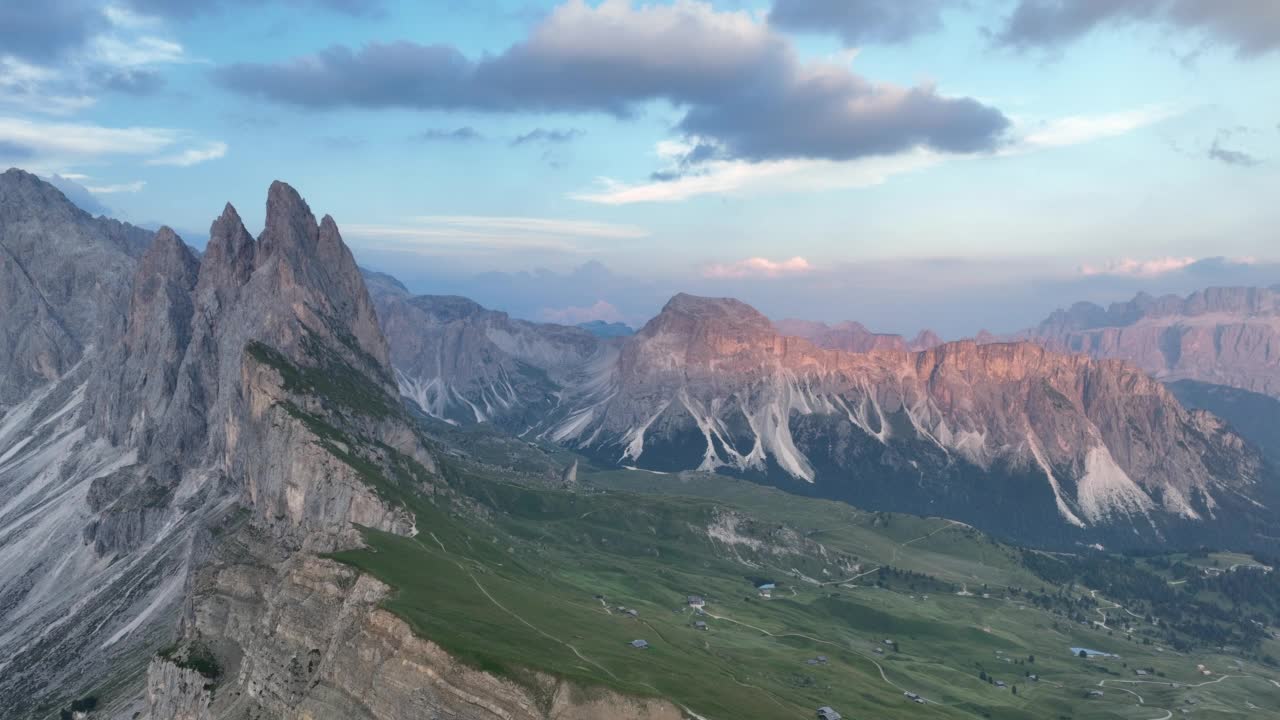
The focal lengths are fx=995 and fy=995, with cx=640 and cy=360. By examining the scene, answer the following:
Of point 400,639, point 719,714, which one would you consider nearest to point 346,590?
point 400,639

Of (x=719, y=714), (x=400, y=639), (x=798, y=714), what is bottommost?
(x=798, y=714)

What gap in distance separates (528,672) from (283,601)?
146 feet

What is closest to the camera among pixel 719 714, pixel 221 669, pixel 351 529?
pixel 719 714

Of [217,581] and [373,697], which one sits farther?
[217,581]

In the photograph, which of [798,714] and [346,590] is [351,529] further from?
[798,714]

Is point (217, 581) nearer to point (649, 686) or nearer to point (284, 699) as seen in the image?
point (284, 699)

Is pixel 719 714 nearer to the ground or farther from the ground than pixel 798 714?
farther from the ground

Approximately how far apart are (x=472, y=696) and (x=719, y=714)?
3421cm

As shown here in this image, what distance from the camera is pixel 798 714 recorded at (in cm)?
16025

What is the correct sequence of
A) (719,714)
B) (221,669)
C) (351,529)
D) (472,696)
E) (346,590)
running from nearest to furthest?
(472,696) < (719,714) < (346,590) < (221,669) < (351,529)

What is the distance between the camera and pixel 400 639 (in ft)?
412

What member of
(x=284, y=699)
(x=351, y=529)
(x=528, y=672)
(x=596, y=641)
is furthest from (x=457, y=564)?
(x=528, y=672)

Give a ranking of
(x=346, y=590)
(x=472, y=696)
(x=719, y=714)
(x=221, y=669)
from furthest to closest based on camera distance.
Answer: (x=221, y=669) < (x=346, y=590) < (x=719, y=714) < (x=472, y=696)

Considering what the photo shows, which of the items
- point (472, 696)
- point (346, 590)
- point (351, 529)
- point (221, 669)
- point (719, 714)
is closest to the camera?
point (472, 696)
